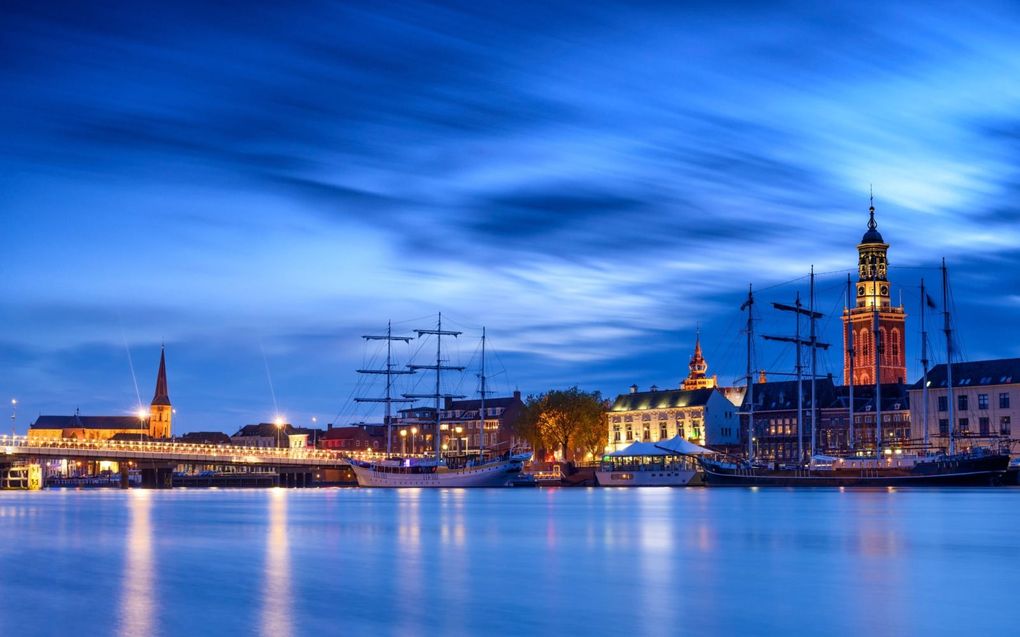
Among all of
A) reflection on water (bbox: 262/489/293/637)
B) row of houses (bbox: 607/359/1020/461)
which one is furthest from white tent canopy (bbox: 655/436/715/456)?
reflection on water (bbox: 262/489/293/637)

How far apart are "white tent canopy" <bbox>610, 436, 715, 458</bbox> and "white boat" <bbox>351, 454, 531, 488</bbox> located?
1436cm

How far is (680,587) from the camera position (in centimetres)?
2684

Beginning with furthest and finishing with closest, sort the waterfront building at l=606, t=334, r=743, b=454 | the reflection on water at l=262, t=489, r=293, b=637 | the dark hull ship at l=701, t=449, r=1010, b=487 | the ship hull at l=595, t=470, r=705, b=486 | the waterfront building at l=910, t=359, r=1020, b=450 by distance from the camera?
the waterfront building at l=606, t=334, r=743, b=454 → the ship hull at l=595, t=470, r=705, b=486 → the waterfront building at l=910, t=359, r=1020, b=450 → the dark hull ship at l=701, t=449, r=1010, b=487 → the reflection on water at l=262, t=489, r=293, b=637

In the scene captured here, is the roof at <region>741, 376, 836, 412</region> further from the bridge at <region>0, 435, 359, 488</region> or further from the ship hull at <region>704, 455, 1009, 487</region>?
the bridge at <region>0, 435, 359, 488</region>

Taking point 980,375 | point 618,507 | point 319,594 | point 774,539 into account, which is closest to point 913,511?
point 618,507

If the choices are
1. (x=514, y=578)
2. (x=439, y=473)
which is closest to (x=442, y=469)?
(x=439, y=473)

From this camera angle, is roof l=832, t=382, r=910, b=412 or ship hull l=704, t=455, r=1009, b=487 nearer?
ship hull l=704, t=455, r=1009, b=487

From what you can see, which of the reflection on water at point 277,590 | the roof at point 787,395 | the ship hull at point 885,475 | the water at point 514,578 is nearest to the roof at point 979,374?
the roof at point 787,395

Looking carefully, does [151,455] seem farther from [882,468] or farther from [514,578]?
[514,578]

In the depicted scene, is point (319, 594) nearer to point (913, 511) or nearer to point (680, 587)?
point (680, 587)

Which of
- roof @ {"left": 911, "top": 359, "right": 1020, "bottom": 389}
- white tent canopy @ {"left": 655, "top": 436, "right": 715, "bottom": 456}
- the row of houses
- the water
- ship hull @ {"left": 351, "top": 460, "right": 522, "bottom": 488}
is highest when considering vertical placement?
roof @ {"left": 911, "top": 359, "right": 1020, "bottom": 389}

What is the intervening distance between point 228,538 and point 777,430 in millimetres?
137453

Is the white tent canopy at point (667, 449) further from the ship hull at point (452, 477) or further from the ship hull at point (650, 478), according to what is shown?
the ship hull at point (452, 477)

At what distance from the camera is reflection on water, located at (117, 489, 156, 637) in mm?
21334
